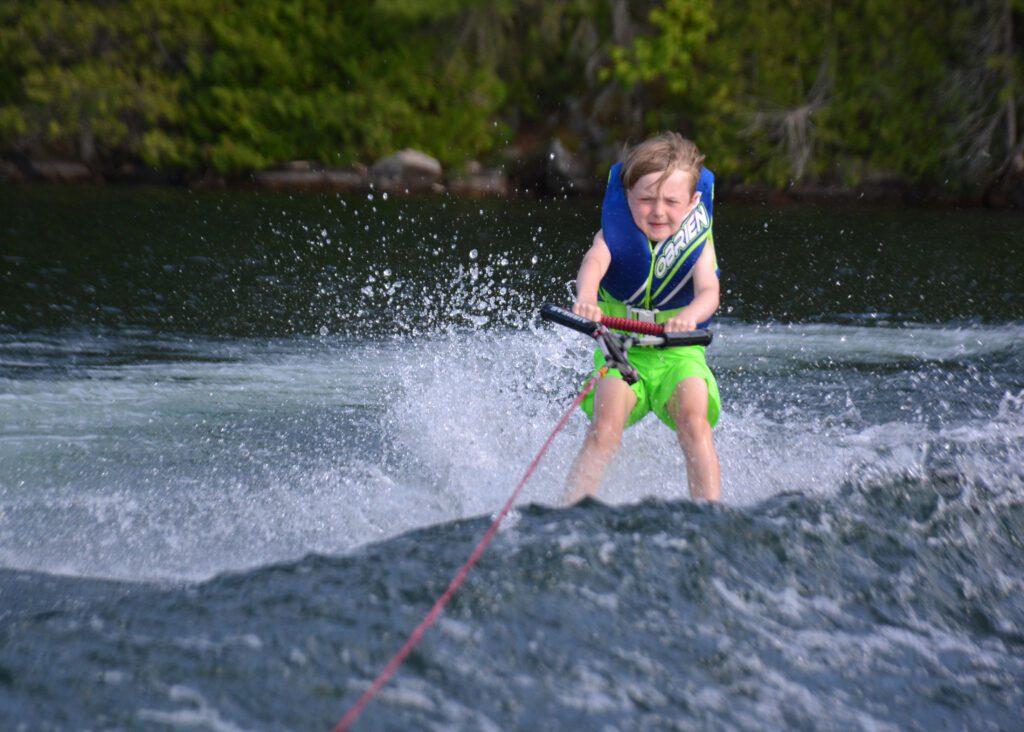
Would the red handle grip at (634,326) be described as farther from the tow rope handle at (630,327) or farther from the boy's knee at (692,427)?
the boy's knee at (692,427)

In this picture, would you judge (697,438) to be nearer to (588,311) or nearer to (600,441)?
(600,441)

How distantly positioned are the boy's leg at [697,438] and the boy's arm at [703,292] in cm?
22

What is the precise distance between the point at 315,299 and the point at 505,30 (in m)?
15.4

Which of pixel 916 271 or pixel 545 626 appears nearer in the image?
pixel 545 626

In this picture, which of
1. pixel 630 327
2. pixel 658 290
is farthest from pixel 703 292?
pixel 630 327

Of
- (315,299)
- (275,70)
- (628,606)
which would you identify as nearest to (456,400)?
(628,606)

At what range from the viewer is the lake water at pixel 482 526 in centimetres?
286

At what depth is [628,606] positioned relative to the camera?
3.22 metres

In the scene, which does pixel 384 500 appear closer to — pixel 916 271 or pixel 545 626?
pixel 545 626

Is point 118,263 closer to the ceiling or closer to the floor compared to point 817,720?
closer to the floor

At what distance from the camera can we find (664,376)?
4363 millimetres

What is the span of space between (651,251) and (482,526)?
123 cm

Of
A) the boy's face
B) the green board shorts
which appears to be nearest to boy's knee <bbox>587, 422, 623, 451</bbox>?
the green board shorts

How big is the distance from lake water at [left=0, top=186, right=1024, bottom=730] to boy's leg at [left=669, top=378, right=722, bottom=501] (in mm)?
234
